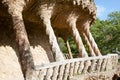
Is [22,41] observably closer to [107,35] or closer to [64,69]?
[64,69]

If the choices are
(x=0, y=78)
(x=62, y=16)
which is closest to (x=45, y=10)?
(x=62, y=16)

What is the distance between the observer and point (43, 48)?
58.6 feet

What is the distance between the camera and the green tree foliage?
3728cm

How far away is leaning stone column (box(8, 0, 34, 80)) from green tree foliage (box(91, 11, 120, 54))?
2623 centimetres

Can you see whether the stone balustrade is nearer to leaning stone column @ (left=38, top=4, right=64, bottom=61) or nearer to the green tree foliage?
leaning stone column @ (left=38, top=4, right=64, bottom=61)

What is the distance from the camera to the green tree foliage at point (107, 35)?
3728 centimetres

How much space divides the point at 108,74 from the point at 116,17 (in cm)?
2856

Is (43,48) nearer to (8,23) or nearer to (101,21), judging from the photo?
(8,23)

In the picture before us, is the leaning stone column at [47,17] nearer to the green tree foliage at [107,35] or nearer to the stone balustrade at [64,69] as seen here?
the stone balustrade at [64,69]

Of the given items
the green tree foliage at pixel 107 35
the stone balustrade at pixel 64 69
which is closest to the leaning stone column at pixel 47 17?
the stone balustrade at pixel 64 69

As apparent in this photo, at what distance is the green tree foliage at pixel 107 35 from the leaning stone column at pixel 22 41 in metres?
26.2

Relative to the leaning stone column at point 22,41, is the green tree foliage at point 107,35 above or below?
below

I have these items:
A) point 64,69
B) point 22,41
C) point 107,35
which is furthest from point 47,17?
point 107,35

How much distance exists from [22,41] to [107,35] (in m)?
27.7
